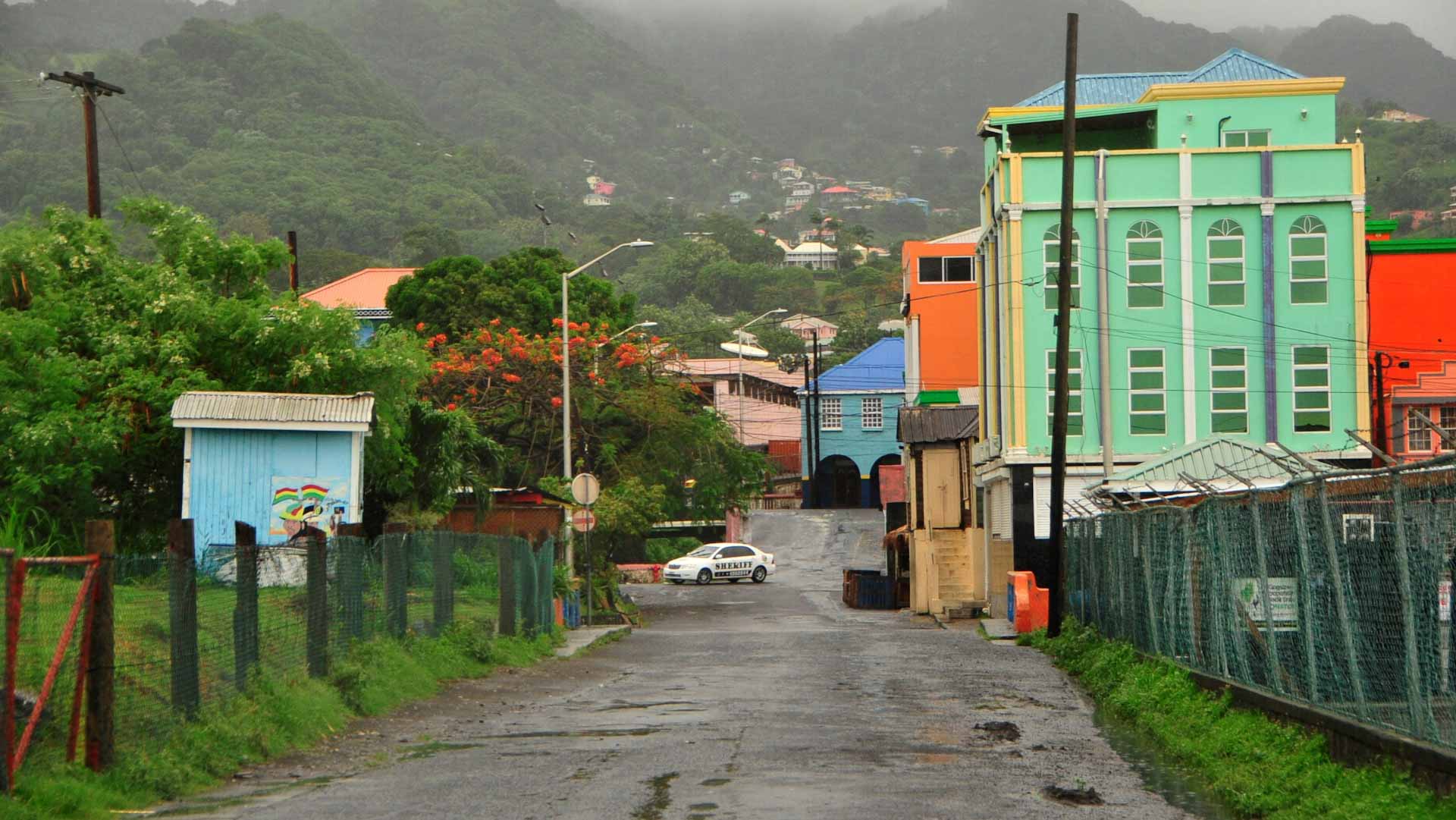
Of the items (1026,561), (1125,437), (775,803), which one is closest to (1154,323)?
(1125,437)

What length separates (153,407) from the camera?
2619cm

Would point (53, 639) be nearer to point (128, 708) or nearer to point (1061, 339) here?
point (128, 708)

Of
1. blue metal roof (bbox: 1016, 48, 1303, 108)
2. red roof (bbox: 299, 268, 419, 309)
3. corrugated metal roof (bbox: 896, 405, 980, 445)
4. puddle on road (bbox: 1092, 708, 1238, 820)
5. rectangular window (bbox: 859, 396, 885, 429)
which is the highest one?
blue metal roof (bbox: 1016, 48, 1303, 108)

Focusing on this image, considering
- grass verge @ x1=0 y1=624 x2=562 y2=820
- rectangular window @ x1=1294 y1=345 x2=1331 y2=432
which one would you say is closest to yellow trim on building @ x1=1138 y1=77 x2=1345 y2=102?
rectangular window @ x1=1294 y1=345 x2=1331 y2=432

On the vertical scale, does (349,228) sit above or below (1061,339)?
above

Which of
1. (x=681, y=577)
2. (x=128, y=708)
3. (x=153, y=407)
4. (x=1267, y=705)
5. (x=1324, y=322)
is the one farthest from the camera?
(x=681, y=577)

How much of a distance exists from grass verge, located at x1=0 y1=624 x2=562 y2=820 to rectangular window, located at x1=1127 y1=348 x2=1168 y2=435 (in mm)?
21815

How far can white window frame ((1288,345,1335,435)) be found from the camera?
37.7 metres

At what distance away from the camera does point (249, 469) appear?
24.8 meters

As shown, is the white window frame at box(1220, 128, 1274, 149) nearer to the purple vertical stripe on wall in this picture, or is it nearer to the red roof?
the purple vertical stripe on wall

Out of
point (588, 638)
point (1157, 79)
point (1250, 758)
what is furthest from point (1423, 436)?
point (1250, 758)

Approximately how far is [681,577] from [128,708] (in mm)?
47437

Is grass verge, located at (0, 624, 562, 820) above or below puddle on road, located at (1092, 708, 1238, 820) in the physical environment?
above

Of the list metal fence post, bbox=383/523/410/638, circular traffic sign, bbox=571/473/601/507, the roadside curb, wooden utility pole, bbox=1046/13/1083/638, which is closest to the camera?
metal fence post, bbox=383/523/410/638
